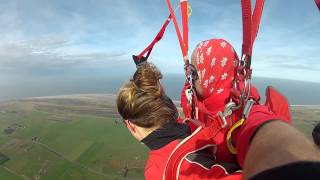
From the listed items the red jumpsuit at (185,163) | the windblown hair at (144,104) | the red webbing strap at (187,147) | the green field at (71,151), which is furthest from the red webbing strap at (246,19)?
the green field at (71,151)

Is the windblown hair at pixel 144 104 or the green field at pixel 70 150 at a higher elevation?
the windblown hair at pixel 144 104

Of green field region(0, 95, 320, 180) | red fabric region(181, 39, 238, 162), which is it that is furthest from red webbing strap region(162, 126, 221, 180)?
green field region(0, 95, 320, 180)

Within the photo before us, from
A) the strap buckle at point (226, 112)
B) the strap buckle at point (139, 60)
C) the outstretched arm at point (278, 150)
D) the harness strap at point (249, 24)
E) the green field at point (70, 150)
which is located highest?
the harness strap at point (249, 24)

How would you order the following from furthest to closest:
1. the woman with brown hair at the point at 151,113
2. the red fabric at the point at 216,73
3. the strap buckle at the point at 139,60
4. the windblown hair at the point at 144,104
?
the strap buckle at the point at 139,60
the windblown hair at the point at 144,104
the red fabric at the point at 216,73
the woman with brown hair at the point at 151,113

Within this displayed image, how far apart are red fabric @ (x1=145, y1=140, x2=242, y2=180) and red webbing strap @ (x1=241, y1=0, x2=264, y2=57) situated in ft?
2.27

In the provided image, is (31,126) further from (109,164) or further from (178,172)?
(178,172)

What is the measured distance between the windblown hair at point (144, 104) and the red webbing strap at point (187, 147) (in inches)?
30.3

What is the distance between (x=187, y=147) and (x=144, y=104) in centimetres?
87

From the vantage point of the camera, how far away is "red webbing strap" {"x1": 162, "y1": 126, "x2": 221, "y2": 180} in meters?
1.86

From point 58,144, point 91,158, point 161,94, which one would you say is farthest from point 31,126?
point 161,94

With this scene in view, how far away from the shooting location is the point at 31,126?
9400 cm

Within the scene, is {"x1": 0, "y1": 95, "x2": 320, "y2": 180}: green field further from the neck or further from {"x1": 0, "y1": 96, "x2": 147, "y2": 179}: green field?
the neck

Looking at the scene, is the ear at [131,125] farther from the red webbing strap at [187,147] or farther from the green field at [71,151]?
the green field at [71,151]

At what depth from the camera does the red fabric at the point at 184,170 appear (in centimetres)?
176
